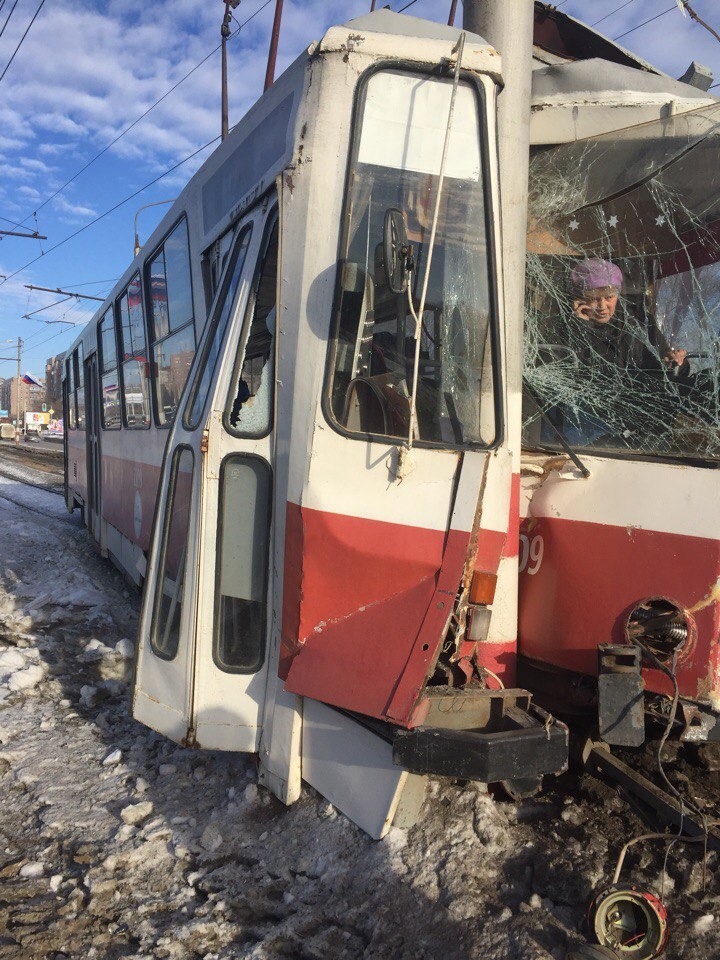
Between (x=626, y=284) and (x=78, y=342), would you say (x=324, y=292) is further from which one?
(x=78, y=342)

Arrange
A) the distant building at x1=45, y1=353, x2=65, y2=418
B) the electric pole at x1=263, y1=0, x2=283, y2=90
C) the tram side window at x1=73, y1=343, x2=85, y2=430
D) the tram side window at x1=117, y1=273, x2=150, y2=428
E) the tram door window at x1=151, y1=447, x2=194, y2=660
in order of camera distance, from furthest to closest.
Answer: the distant building at x1=45, y1=353, x2=65, y2=418, the tram side window at x1=73, y1=343, x2=85, y2=430, the electric pole at x1=263, y1=0, x2=283, y2=90, the tram side window at x1=117, y1=273, x2=150, y2=428, the tram door window at x1=151, y1=447, x2=194, y2=660

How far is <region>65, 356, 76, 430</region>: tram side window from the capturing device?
11.6 meters

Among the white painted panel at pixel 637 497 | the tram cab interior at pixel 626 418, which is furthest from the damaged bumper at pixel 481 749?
the white painted panel at pixel 637 497

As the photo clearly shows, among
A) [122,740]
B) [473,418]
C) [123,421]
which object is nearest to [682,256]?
[473,418]

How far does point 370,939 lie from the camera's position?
2.66 metres

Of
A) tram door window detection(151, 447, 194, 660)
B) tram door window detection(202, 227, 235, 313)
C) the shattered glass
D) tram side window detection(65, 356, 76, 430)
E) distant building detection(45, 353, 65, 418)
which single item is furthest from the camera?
distant building detection(45, 353, 65, 418)

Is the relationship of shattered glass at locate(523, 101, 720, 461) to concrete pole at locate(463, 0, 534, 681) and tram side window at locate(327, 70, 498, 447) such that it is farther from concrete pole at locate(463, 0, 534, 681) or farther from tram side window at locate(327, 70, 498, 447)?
tram side window at locate(327, 70, 498, 447)

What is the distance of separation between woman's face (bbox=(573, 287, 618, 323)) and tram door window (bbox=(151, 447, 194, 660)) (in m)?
1.91

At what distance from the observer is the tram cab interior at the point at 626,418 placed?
9.76ft

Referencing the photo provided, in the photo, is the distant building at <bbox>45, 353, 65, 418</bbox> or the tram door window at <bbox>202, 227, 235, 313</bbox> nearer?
the tram door window at <bbox>202, 227, 235, 313</bbox>

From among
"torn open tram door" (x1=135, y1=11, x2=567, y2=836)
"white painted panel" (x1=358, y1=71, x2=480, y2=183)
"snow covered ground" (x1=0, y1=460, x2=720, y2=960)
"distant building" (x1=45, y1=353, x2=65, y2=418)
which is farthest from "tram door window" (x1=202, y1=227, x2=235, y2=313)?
"distant building" (x1=45, y1=353, x2=65, y2=418)

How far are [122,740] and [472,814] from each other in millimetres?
2150

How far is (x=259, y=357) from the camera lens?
11.1 ft

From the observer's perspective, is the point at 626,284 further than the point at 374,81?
Yes
